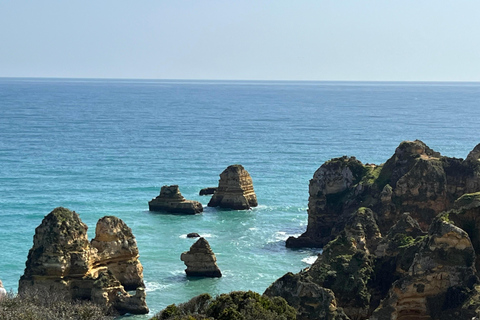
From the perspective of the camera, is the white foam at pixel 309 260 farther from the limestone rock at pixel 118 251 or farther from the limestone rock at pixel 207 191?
the limestone rock at pixel 207 191

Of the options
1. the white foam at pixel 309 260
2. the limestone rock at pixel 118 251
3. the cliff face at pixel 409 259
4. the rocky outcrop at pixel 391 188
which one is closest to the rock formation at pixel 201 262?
the limestone rock at pixel 118 251

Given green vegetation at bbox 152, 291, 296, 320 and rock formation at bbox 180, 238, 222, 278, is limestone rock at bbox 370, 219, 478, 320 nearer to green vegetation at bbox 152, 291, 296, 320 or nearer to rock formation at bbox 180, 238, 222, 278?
green vegetation at bbox 152, 291, 296, 320

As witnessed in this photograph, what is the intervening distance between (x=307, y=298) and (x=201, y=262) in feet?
95.0

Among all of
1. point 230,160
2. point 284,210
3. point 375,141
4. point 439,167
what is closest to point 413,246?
point 439,167

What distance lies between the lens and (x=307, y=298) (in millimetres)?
49531

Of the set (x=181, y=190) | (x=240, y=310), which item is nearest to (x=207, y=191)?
(x=181, y=190)

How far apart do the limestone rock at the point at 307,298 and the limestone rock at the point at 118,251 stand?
64.8 ft

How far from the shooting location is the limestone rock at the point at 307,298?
4859cm

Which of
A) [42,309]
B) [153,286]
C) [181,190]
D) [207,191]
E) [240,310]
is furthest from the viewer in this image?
[181,190]

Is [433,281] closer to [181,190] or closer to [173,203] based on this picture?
[173,203]

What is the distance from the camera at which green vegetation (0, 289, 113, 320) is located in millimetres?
46094

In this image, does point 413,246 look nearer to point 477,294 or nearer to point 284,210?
point 477,294

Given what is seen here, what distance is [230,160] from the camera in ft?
535

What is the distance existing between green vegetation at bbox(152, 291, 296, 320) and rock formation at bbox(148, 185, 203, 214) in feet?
206
